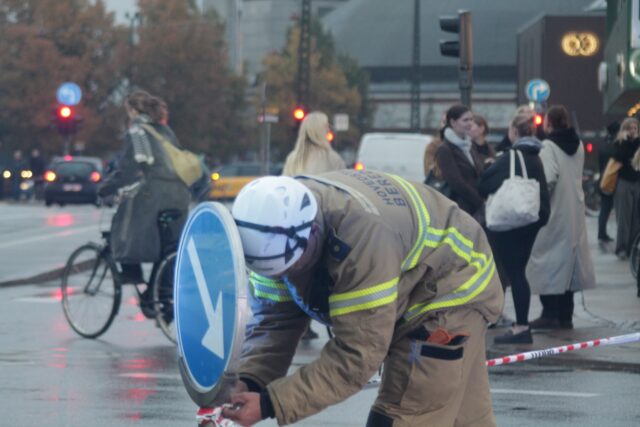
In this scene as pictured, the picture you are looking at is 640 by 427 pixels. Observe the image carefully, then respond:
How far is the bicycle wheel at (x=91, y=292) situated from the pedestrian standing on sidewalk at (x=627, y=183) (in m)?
8.66

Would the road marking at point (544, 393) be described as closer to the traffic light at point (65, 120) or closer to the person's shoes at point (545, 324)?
the person's shoes at point (545, 324)

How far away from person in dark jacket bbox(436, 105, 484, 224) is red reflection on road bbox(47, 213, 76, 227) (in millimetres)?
20038

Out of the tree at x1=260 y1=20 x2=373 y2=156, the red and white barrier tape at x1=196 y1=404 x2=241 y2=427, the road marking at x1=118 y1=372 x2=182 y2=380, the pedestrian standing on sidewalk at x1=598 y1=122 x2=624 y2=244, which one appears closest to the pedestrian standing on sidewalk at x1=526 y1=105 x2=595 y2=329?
the road marking at x1=118 y1=372 x2=182 y2=380

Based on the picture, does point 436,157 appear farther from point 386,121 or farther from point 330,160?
point 386,121

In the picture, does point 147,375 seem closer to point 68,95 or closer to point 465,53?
point 465,53

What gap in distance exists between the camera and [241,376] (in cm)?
482

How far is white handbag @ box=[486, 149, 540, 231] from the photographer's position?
11.2 meters

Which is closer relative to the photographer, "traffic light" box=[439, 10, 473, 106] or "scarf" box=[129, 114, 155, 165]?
"scarf" box=[129, 114, 155, 165]

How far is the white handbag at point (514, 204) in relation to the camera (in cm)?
1123

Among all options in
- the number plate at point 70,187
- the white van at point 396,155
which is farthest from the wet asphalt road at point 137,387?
the number plate at point 70,187

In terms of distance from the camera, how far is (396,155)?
2906cm

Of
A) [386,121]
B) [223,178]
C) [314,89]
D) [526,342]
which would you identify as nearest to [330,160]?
[526,342]

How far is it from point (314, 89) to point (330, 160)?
7725 cm

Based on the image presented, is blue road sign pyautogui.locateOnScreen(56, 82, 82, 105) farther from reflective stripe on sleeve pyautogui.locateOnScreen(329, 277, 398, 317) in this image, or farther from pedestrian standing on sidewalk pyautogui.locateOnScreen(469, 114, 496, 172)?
reflective stripe on sleeve pyautogui.locateOnScreen(329, 277, 398, 317)
